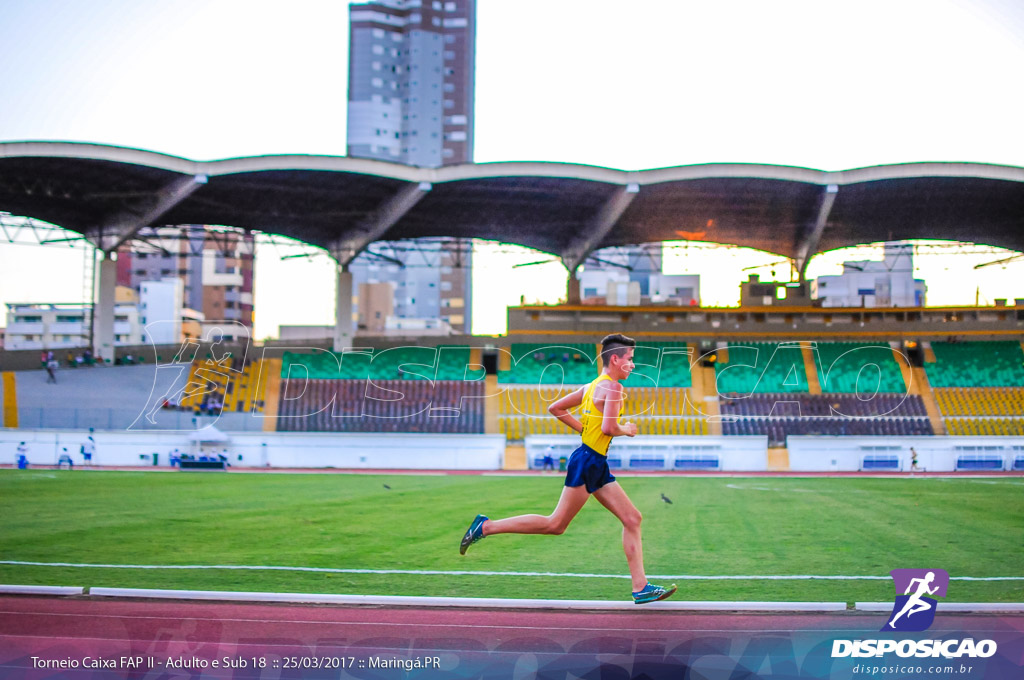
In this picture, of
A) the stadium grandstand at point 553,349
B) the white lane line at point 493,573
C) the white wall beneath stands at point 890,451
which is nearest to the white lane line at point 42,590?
the white lane line at point 493,573

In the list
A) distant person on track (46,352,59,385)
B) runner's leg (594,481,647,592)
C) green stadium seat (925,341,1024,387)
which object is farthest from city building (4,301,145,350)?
runner's leg (594,481,647,592)

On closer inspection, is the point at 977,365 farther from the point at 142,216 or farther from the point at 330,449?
the point at 142,216

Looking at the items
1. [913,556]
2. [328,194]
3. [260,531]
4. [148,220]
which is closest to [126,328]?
[148,220]

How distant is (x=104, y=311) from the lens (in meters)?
42.7

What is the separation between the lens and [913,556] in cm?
1127

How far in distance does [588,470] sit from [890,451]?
31.0m

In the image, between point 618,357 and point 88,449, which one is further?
point 88,449

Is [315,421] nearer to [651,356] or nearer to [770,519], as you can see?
→ [651,356]

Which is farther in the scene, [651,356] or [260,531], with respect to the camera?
[651,356]

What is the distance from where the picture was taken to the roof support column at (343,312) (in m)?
45.4

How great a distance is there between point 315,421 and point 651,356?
16686mm

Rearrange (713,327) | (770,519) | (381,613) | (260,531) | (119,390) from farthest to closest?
1. (713,327)
2. (119,390)
3. (770,519)
4. (260,531)
5. (381,613)

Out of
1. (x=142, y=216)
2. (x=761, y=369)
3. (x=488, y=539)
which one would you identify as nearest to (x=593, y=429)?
(x=488, y=539)

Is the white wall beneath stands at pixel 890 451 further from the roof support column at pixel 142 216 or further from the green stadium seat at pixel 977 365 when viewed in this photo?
the roof support column at pixel 142 216
